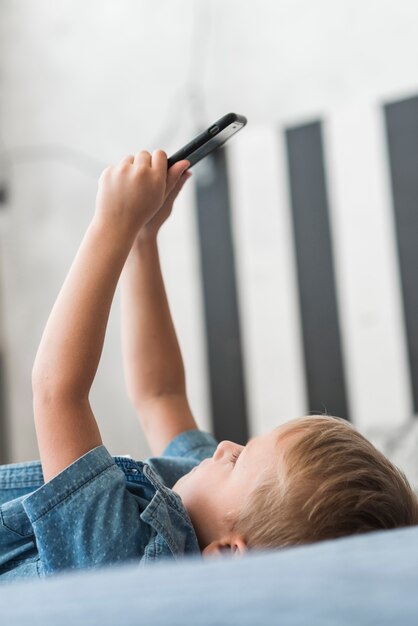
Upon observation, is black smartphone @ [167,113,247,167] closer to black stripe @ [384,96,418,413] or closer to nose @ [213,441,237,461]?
nose @ [213,441,237,461]

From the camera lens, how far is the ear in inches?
27.9

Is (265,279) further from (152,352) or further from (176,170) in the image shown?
(176,170)

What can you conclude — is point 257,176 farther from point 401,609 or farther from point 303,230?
point 401,609

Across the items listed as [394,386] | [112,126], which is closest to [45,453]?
[394,386]

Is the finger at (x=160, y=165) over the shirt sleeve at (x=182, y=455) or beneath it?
over

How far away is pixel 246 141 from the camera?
184 cm

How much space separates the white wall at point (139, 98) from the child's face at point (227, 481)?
→ 98 cm

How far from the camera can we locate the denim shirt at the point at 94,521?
674mm

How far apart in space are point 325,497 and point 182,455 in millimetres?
305

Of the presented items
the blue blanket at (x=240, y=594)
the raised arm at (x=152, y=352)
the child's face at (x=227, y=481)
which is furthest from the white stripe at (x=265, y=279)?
the blue blanket at (x=240, y=594)

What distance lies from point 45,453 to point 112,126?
1467mm

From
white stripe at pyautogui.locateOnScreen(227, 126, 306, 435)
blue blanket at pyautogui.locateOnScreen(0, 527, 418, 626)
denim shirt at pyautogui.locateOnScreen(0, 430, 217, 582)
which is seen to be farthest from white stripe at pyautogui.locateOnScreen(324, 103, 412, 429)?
blue blanket at pyautogui.locateOnScreen(0, 527, 418, 626)

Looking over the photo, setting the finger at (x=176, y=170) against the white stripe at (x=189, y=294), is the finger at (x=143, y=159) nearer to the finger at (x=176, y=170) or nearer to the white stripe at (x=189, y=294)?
the finger at (x=176, y=170)

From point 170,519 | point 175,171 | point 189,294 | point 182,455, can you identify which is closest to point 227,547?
point 170,519
